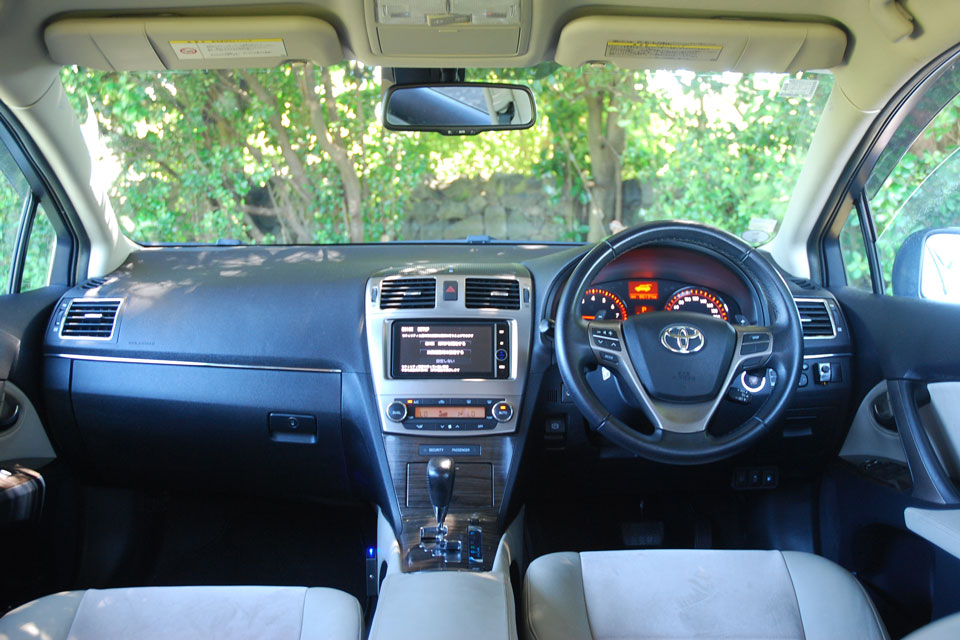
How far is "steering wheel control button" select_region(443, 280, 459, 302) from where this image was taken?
8.46 ft

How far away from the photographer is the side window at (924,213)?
8.52 ft

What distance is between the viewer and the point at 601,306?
103 inches

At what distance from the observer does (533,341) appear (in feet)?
8.48

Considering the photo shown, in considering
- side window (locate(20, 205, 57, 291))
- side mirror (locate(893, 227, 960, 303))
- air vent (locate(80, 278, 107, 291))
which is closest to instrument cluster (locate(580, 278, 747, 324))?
side mirror (locate(893, 227, 960, 303))

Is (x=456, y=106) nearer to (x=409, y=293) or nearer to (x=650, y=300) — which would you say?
(x=409, y=293)

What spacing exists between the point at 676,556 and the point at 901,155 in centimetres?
171

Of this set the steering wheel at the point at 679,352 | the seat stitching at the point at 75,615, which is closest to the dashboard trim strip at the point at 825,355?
the steering wheel at the point at 679,352

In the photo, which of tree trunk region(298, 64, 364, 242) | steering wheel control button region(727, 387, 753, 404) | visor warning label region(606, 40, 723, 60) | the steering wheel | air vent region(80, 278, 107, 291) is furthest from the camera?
tree trunk region(298, 64, 364, 242)

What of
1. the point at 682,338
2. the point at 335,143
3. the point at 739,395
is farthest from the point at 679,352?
the point at 335,143

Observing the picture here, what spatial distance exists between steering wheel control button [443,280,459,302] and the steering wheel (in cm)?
44

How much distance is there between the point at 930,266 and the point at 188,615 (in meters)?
2.59

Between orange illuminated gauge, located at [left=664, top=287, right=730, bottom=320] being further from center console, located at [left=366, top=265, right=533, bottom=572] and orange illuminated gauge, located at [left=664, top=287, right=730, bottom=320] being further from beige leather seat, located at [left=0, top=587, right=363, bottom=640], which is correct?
beige leather seat, located at [left=0, top=587, right=363, bottom=640]

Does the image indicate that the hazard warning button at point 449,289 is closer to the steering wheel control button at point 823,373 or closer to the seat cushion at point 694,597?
the seat cushion at point 694,597

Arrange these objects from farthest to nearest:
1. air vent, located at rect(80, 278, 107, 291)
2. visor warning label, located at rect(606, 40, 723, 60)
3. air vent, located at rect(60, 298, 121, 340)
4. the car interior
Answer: air vent, located at rect(80, 278, 107, 291)
air vent, located at rect(60, 298, 121, 340)
visor warning label, located at rect(606, 40, 723, 60)
the car interior
